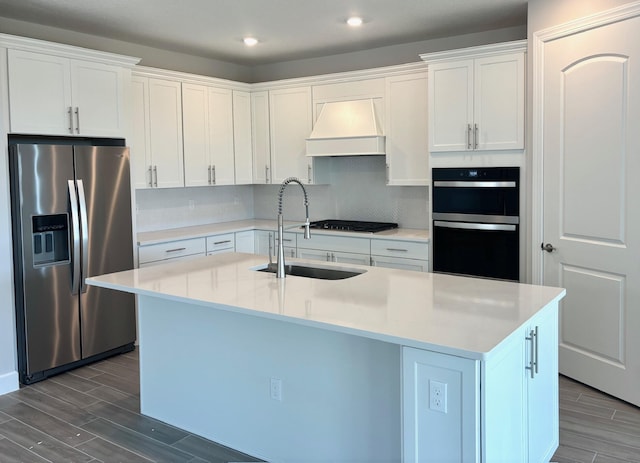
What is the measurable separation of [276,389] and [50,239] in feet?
7.07

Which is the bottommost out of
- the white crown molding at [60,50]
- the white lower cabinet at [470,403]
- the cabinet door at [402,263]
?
the white lower cabinet at [470,403]

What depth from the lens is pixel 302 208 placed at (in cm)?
614

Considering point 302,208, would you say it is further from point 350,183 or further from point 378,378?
point 378,378

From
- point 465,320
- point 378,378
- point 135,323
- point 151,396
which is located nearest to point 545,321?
point 465,320

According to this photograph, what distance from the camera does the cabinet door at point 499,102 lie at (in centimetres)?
418

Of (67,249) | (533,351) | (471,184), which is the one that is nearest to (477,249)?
(471,184)

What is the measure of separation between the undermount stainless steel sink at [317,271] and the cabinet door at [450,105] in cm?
168

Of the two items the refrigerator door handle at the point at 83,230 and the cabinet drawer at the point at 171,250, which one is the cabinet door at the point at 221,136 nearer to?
the cabinet drawer at the point at 171,250

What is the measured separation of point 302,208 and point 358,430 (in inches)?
149

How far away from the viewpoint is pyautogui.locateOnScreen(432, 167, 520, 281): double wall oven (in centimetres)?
427

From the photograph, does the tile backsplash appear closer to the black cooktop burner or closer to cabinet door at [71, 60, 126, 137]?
Answer: the black cooktop burner

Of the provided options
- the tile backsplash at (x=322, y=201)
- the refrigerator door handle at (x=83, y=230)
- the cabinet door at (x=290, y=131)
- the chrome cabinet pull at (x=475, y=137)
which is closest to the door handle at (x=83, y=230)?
the refrigerator door handle at (x=83, y=230)

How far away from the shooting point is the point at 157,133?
4.98 meters

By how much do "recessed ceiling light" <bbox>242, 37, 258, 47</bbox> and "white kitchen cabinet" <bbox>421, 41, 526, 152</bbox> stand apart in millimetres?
1519
